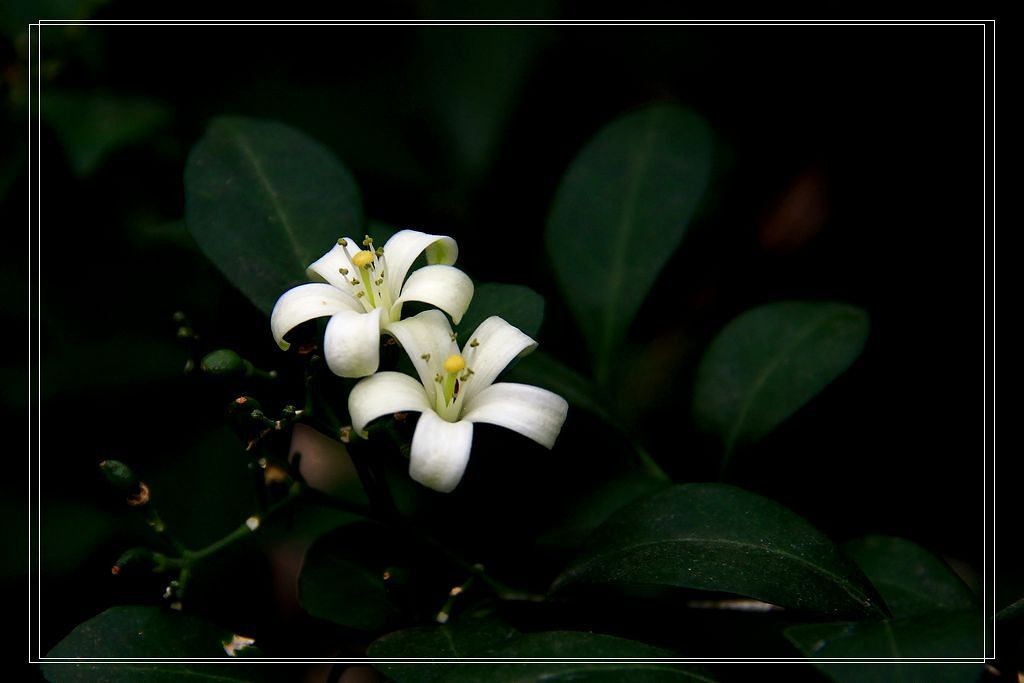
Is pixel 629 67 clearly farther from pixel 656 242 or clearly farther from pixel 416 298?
pixel 416 298

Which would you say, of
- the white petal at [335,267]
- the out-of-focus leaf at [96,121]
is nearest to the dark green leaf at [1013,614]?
the white petal at [335,267]

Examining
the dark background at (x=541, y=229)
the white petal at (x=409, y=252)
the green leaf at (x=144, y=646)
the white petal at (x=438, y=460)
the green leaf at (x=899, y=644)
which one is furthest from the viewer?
the dark background at (x=541, y=229)

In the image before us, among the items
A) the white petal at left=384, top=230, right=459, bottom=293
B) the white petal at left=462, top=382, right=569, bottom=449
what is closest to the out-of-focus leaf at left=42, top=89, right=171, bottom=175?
the white petal at left=384, top=230, right=459, bottom=293

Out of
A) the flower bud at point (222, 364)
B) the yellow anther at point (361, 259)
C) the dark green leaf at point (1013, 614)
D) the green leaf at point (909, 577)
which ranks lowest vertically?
the green leaf at point (909, 577)

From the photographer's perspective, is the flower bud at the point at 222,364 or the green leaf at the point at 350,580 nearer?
the flower bud at the point at 222,364

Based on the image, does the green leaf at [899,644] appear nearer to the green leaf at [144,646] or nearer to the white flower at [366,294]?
the white flower at [366,294]

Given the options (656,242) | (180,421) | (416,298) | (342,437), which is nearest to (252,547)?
(180,421)

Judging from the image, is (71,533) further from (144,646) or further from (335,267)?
(335,267)
